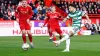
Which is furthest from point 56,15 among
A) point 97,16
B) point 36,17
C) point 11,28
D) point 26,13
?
point 97,16

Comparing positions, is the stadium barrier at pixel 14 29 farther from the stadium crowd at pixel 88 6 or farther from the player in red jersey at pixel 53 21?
the player in red jersey at pixel 53 21

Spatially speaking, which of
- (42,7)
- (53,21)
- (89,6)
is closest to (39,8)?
(42,7)

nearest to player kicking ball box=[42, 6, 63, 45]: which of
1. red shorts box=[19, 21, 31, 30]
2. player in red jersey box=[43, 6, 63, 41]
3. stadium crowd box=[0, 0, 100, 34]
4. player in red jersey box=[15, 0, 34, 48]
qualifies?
player in red jersey box=[43, 6, 63, 41]

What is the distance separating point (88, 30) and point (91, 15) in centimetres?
316

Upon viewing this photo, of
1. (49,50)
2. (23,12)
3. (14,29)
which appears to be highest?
(23,12)

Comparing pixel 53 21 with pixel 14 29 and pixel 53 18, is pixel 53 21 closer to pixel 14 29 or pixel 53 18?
pixel 53 18

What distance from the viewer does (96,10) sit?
3953 centimetres

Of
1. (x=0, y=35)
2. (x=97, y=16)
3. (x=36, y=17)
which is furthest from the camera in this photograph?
(x=97, y=16)

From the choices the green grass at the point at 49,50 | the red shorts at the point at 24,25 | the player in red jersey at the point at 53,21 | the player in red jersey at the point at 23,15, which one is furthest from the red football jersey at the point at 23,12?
the player in red jersey at the point at 53,21

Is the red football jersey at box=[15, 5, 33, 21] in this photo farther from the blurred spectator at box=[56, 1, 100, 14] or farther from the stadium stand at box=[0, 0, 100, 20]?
the blurred spectator at box=[56, 1, 100, 14]

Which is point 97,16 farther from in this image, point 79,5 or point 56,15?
point 56,15

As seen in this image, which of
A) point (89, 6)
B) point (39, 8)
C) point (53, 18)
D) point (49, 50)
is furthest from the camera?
point (89, 6)

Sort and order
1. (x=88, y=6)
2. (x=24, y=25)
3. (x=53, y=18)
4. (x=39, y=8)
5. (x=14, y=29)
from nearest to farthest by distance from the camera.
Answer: (x=24, y=25) → (x=53, y=18) → (x=14, y=29) → (x=39, y=8) → (x=88, y=6)

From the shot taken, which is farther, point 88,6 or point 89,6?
point 88,6
